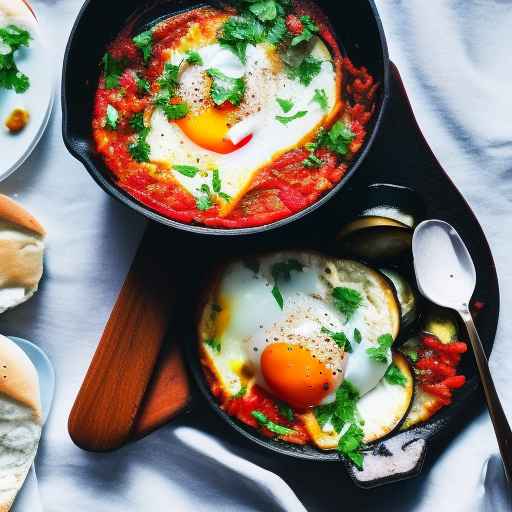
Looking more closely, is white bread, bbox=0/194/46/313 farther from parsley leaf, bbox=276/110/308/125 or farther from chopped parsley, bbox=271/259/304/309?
parsley leaf, bbox=276/110/308/125

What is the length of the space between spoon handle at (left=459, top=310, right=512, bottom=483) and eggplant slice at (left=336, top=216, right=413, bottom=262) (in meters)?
0.40

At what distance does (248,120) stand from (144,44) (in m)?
0.51

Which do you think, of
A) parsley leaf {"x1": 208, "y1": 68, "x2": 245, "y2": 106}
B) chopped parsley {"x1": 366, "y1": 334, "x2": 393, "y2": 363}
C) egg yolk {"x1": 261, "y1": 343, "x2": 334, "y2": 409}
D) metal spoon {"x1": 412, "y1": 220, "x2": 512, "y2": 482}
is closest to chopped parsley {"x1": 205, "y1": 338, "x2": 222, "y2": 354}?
egg yolk {"x1": 261, "y1": 343, "x2": 334, "y2": 409}

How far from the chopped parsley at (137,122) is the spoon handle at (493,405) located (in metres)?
1.49

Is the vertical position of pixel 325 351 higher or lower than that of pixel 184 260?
lower

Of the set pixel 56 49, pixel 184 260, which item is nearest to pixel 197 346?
pixel 184 260

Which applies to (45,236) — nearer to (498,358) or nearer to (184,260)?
(184,260)

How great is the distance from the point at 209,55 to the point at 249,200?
601mm

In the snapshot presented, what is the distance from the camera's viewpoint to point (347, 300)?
3.04 m

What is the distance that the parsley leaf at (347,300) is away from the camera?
9.95 ft

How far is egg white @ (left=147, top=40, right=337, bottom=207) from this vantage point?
9.97 feet

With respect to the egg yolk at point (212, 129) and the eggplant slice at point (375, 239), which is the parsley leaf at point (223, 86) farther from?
the eggplant slice at point (375, 239)

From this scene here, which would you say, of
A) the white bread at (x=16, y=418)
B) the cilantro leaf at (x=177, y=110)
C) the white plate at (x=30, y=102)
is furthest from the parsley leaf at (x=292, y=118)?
the white bread at (x=16, y=418)

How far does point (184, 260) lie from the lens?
10.1 feet
